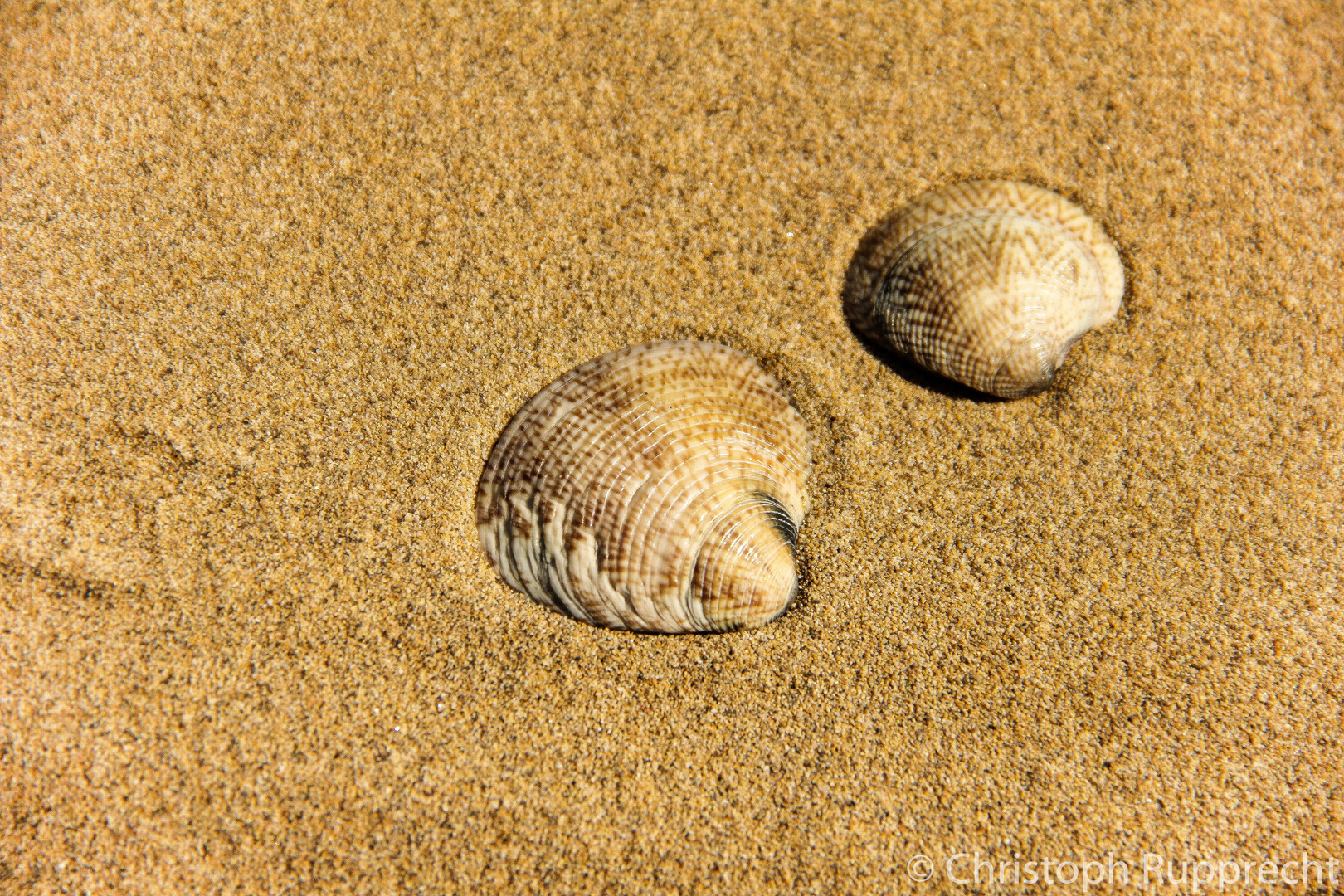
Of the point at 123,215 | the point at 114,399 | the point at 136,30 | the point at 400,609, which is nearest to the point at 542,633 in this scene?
the point at 400,609

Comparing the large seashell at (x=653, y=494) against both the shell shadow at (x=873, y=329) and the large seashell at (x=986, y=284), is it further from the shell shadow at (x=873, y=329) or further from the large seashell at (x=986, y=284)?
the large seashell at (x=986, y=284)

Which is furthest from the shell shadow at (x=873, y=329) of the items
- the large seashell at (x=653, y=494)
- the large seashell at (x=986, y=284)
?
the large seashell at (x=653, y=494)

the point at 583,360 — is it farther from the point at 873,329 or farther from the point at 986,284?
the point at 986,284

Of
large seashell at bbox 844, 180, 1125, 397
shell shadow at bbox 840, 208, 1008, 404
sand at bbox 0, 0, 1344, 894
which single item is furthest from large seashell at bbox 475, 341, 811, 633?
large seashell at bbox 844, 180, 1125, 397

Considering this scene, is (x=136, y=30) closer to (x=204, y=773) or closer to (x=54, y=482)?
(x=54, y=482)

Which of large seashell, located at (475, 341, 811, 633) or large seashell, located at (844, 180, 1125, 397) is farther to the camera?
large seashell, located at (844, 180, 1125, 397)

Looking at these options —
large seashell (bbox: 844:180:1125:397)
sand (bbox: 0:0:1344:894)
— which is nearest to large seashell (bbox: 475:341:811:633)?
sand (bbox: 0:0:1344:894)

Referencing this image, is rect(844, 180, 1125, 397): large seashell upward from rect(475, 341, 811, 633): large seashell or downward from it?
upward

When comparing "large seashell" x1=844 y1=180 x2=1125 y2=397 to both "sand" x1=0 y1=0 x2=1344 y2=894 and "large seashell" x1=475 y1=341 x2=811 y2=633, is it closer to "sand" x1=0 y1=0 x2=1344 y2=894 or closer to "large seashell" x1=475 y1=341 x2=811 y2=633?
"sand" x1=0 y1=0 x2=1344 y2=894
